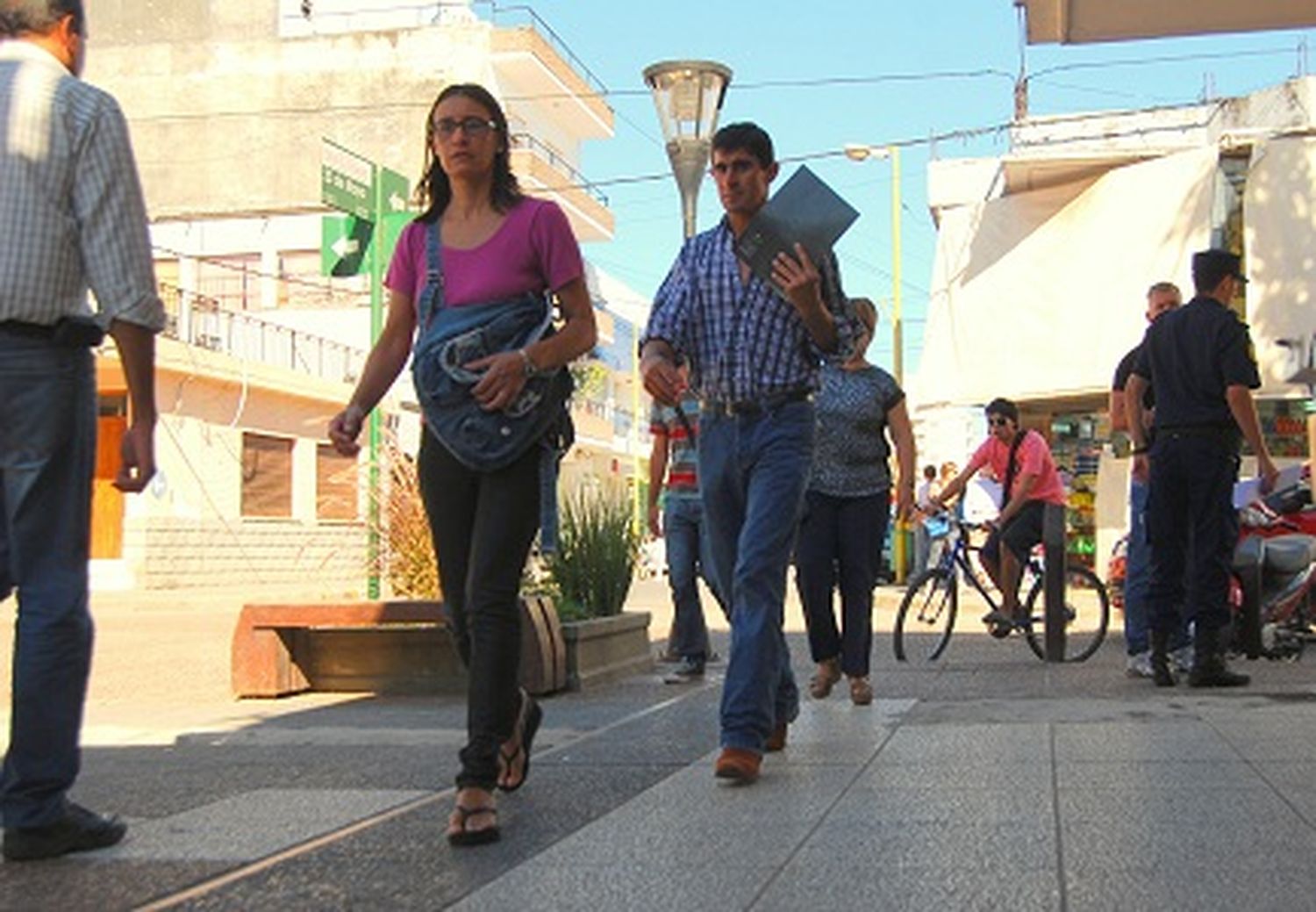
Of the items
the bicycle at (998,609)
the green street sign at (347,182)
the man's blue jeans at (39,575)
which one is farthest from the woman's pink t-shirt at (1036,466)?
the man's blue jeans at (39,575)

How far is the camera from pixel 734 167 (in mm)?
5586

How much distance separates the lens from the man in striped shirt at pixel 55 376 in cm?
402

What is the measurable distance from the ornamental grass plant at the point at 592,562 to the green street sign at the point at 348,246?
536 centimetres

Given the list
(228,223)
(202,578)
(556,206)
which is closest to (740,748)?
(556,206)

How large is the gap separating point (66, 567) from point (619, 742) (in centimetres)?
264

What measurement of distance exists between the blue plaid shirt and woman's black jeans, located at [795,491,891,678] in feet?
7.90

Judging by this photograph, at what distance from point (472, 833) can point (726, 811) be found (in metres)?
0.75

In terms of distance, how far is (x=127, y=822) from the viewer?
469cm

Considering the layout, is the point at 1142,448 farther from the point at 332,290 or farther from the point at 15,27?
the point at 332,290

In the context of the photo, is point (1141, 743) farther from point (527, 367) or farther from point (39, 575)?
point (39, 575)

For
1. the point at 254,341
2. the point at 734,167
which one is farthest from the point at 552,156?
the point at 734,167

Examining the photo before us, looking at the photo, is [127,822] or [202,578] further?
[202,578]

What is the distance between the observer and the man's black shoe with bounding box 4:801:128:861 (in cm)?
404

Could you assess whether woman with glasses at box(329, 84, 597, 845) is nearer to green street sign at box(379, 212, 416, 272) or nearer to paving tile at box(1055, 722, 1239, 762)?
paving tile at box(1055, 722, 1239, 762)
